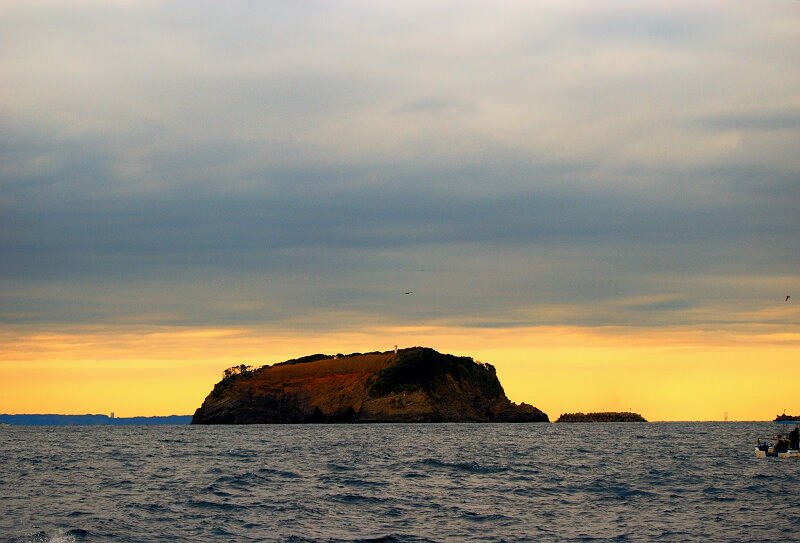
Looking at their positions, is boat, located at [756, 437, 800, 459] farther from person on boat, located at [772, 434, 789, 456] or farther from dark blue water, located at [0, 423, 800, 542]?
dark blue water, located at [0, 423, 800, 542]

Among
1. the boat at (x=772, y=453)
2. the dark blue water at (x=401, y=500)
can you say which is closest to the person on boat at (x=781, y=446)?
the boat at (x=772, y=453)

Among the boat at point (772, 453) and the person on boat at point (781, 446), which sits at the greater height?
the person on boat at point (781, 446)

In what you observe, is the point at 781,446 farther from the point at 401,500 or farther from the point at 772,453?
the point at 401,500

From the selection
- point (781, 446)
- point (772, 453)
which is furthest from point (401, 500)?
point (772, 453)

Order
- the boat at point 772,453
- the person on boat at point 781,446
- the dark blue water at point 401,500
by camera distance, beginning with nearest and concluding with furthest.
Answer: the dark blue water at point 401,500, the boat at point 772,453, the person on boat at point 781,446

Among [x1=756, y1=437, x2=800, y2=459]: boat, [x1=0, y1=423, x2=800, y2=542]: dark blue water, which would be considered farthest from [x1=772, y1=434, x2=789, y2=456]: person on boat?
[x1=0, y1=423, x2=800, y2=542]: dark blue water

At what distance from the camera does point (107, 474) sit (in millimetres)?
71250

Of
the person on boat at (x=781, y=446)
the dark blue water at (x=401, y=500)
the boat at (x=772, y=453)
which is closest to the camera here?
the dark blue water at (x=401, y=500)

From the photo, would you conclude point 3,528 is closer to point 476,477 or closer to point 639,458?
point 476,477

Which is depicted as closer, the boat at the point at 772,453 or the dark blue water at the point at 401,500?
the dark blue water at the point at 401,500

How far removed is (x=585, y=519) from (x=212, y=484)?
997 inches

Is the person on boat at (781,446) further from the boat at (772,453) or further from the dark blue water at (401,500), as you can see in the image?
the dark blue water at (401,500)

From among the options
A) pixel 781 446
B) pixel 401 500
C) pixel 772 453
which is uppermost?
pixel 781 446

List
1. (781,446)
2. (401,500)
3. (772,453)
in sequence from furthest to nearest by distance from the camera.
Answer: (772,453), (781,446), (401,500)
